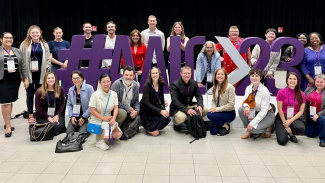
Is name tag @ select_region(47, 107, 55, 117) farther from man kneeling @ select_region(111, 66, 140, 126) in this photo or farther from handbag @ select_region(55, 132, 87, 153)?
man kneeling @ select_region(111, 66, 140, 126)

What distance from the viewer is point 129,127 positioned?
3566mm

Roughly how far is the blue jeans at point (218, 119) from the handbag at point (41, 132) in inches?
81.1

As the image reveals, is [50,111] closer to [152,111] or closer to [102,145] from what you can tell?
[102,145]

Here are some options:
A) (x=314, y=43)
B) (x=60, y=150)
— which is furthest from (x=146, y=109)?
(x=314, y=43)

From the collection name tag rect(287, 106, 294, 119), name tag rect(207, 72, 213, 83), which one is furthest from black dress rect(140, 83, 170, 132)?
name tag rect(287, 106, 294, 119)

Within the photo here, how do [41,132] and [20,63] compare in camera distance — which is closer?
[41,132]

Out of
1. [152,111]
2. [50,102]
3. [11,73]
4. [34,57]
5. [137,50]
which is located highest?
[137,50]

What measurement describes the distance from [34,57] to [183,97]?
89.9 inches

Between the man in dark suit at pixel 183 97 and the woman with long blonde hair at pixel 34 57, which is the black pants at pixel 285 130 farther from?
the woman with long blonde hair at pixel 34 57

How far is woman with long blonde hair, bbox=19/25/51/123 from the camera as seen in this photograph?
13.0ft

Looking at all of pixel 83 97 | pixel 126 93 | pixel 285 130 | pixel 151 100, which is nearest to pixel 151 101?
pixel 151 100

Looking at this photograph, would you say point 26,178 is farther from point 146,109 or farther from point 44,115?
point 146,109

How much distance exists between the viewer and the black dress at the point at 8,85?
3607 mm

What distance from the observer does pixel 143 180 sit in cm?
240
